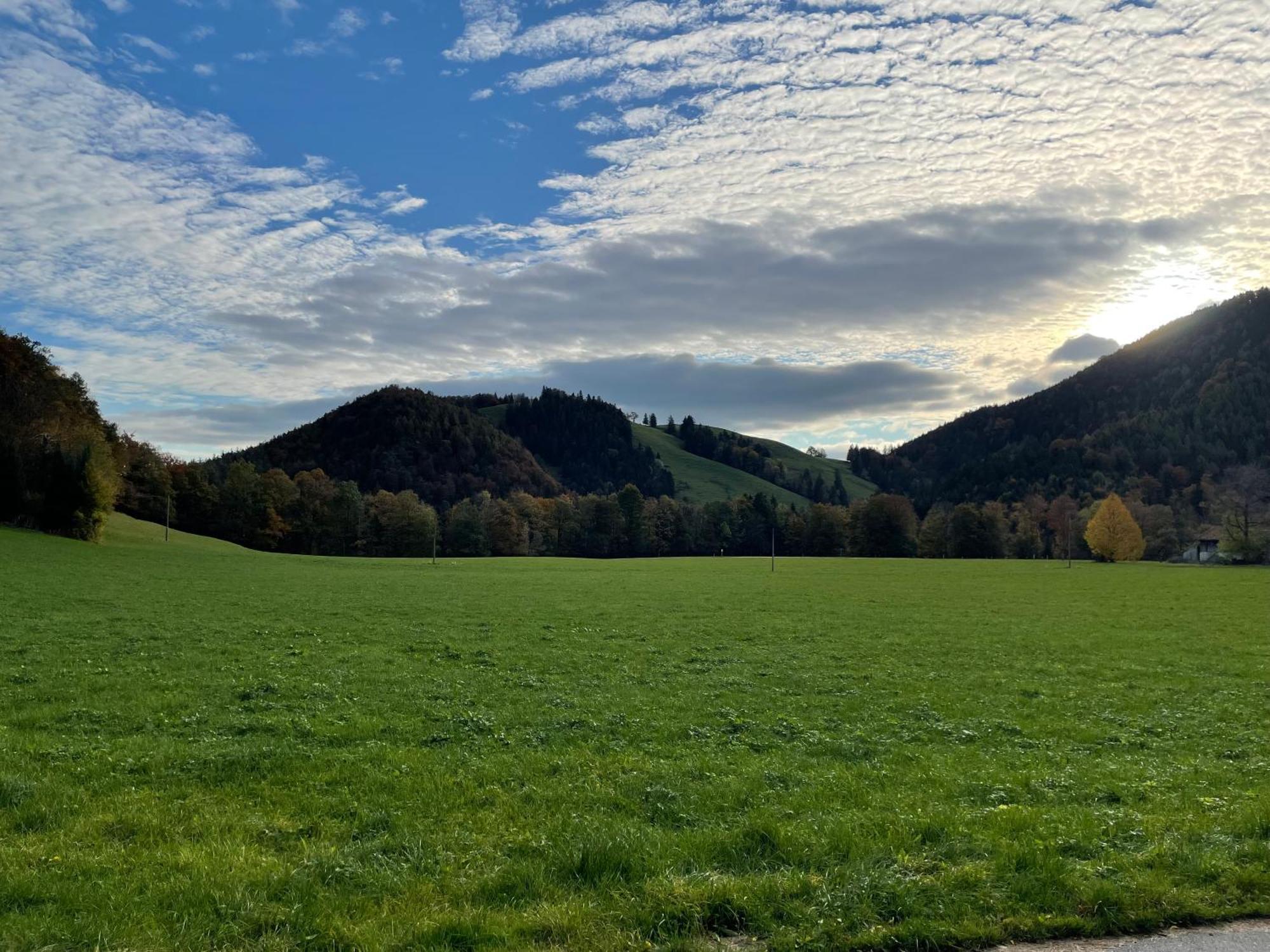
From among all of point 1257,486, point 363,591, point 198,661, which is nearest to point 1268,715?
point 198,661

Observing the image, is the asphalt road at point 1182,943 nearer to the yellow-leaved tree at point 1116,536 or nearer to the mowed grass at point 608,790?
the mowed grass at point 608,790

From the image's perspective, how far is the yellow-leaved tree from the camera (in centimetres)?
12475

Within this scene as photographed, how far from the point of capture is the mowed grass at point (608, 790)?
6.99 metres

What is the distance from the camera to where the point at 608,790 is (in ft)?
35.2

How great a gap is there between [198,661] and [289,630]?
25.9 feet

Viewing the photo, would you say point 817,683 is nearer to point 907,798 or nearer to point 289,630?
point 907,798

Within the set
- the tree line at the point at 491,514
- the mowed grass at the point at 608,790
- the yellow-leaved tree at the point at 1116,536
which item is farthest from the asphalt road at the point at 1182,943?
the yellow-leaved tree at the point at 1116,536

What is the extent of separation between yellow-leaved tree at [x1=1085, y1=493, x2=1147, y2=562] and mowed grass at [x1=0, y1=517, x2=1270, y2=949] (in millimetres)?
109576

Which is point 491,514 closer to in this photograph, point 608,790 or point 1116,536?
point 1116,536

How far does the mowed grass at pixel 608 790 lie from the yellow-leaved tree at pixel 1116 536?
110 metres

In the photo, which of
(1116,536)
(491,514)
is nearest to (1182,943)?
(1116,536)

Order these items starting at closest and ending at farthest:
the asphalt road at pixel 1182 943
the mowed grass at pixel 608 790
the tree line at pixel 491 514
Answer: the asphalt road at pixel 1182 943, the mowed grass at pixel 608 790, the tree line at pixel 491 514

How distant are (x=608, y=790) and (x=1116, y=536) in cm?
13692

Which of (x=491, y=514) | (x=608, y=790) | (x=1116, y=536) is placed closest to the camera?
(x=608, y=790)
